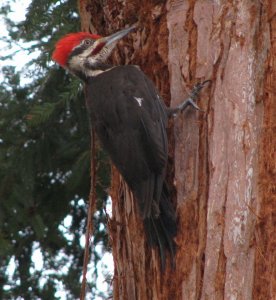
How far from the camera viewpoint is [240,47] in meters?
3.43

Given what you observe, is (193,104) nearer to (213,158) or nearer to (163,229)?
(213,158)

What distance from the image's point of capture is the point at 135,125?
3.82 metres

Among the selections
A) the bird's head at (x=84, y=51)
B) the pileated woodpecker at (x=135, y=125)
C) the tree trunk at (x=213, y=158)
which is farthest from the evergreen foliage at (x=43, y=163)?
the tree trunk at (x=213, y=158)

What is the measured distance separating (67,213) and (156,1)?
6.54 ft

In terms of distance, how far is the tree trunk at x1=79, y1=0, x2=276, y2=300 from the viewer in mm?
3098

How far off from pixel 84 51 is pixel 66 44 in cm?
19

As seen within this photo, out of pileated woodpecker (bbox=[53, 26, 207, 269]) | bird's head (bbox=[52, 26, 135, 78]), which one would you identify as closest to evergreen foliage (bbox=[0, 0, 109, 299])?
bird's head (bbox=[52, 26, 135, 78])

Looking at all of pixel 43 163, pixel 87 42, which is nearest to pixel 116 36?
pixel 87 42

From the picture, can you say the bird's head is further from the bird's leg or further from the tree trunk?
the bird's leg

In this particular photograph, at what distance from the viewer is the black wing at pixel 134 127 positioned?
3.59 metres

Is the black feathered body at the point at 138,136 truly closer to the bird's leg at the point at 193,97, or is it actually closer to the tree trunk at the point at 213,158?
the tree trunk at the point at 213,158

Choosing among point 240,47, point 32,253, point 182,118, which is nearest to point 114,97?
point 182,118

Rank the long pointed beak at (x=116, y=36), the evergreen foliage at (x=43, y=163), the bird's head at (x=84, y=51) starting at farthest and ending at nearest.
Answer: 1. the evergreen foliage at (x=43, y=163)
2. the bird's head at (x=84, y=51)
3. the long pointed beak at (x=116, y=36)

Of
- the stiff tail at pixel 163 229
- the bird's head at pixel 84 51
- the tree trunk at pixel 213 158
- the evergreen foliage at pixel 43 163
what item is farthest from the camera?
the evergreen foliage at pixel 43 163
